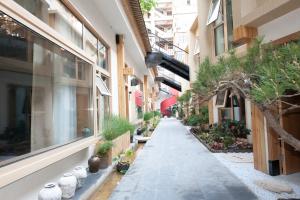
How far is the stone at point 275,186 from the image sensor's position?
4331 mm

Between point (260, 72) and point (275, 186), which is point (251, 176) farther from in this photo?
point (260, 72)

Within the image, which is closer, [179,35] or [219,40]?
[219,40]

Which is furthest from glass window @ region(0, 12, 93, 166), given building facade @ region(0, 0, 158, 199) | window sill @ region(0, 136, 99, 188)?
window sill @ region(0, 136, 99, 188)

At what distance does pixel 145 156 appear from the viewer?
25.6 feet

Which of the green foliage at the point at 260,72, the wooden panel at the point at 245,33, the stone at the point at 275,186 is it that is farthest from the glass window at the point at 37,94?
the stone at the point at 275,186

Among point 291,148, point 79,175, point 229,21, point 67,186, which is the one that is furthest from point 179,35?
point 67,186

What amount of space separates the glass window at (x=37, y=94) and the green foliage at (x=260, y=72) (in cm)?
221

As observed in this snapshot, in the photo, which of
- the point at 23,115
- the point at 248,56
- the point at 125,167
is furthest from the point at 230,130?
the point at 23,115

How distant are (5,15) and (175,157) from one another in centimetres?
570

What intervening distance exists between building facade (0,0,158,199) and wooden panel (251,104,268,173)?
10.4 feet

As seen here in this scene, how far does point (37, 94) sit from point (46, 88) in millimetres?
384

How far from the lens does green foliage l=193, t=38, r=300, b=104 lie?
2.24 meters

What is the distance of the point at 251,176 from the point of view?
17.4 feet

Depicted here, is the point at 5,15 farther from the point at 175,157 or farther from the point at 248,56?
the point at 175,157
